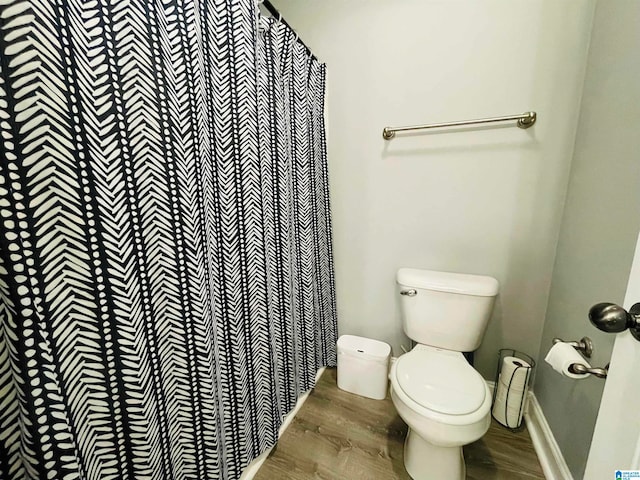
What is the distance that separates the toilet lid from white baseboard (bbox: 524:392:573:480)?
0.44m

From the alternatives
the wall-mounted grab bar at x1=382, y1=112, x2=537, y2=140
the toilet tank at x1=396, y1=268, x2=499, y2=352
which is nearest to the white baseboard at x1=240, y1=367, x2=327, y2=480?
the toilet tank at x1=396, y1=268, x2=499, y2=352

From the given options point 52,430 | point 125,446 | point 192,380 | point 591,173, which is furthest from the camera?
point 591,173

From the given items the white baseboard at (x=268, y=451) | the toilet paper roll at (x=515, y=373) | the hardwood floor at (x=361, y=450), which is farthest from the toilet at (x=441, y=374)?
the white baseboard at (x=268, y=451)

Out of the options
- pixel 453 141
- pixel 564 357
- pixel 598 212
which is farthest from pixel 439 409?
pixel 453 141

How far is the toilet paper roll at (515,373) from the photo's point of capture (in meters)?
1.29

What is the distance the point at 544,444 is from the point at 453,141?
149 centimetres

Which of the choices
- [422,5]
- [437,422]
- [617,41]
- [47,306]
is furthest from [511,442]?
→ [422,5]

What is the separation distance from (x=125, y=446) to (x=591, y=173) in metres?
1.76

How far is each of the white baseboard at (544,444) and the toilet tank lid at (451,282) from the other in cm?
63

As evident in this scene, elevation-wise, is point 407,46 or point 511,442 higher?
point 407,46

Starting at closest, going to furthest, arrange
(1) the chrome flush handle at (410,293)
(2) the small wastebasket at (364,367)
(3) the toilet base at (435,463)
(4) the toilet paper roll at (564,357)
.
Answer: (4) the toilet paper roll at (564,357), (3) the toilet base at (435,463), (1) the chrome flush handle at (410,293), (2) the small wastebasket at (364,367)

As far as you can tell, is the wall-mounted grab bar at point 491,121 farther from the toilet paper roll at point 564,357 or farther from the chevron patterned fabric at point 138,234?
the toilet paper roll at point 564,357

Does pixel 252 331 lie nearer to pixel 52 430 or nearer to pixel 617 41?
pixel 52 430

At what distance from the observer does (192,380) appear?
75 centimetres
